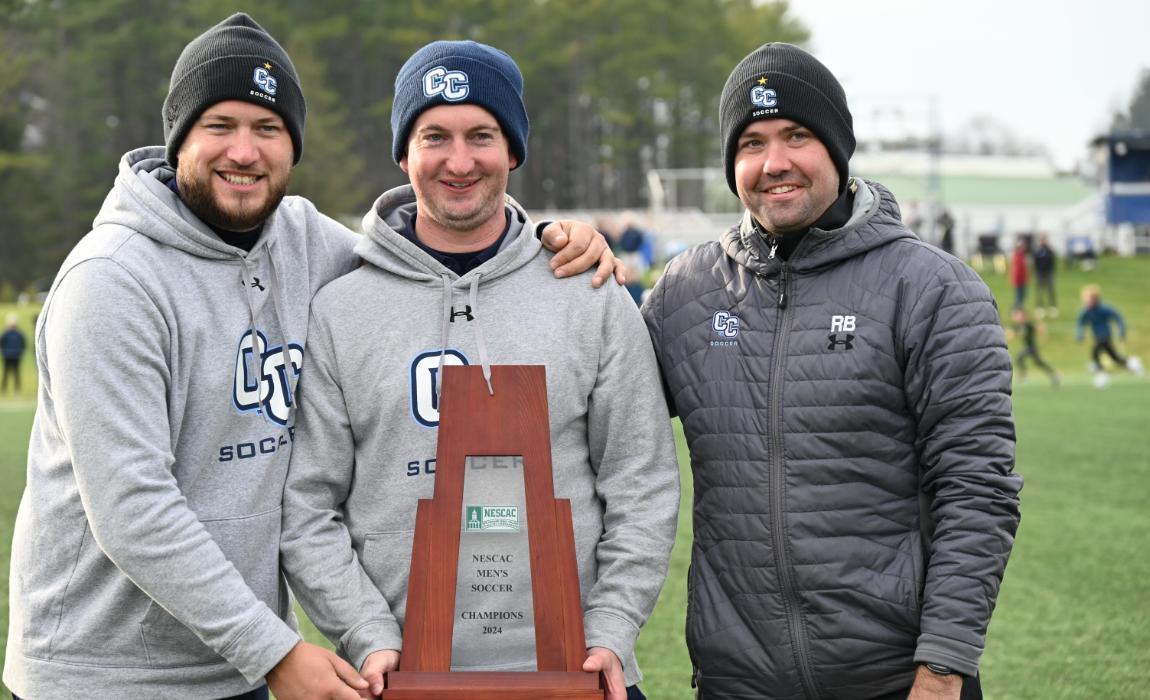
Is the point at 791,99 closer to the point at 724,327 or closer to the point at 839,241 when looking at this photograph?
the point at 839,241

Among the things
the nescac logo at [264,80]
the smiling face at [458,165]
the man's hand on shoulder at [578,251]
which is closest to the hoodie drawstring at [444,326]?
the smiling face at [458,165]

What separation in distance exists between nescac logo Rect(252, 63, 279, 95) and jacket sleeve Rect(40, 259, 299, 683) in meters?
0.57

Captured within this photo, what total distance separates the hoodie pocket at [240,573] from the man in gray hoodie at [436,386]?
0.05 metres

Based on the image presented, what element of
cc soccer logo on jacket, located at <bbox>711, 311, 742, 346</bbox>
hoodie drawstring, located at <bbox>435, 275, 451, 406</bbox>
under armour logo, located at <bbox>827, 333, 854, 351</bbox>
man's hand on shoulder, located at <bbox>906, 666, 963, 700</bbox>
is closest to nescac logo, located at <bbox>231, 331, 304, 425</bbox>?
hoodie drawstring, located at <bbox>435, 275, 451, 406</bbox>

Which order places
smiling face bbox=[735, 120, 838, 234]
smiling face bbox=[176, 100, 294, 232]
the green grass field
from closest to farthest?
smiling face bbox=[176, 100, 294, 232], smiling face bbox=[735, 120, 838, 234], the green grass field

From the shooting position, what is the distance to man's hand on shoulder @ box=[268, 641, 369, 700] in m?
2.52

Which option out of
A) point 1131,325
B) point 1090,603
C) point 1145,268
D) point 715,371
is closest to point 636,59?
point 1145,268

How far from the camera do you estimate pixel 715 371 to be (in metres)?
2.93

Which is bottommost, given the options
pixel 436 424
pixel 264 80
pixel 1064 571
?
pixel 1064 571

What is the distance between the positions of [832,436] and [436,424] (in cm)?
90

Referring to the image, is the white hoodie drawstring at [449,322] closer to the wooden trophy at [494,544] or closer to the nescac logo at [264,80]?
the wooden trophy at [494,544]

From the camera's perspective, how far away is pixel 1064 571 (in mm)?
7281

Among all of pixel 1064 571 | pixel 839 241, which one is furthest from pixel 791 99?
pixel 1064 571

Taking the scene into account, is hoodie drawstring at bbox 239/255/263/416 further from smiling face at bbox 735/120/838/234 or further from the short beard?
smiling face at bbox 735/120/838/234
